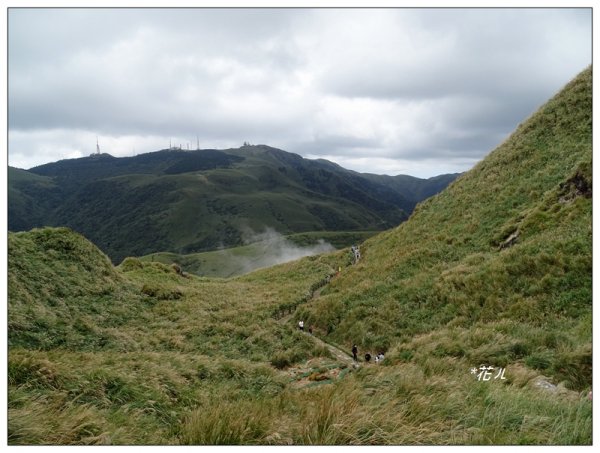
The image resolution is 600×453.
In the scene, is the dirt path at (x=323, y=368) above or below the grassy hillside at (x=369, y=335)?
below

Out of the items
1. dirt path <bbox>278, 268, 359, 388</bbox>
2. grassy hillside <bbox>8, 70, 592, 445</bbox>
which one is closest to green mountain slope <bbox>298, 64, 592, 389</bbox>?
grassy hillside <bbox>8, 70, 592, 445</bbox>

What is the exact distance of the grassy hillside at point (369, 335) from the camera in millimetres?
5426

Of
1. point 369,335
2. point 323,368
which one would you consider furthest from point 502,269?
point 323,368

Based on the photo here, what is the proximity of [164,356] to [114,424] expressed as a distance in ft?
28.0

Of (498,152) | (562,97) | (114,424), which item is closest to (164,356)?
(114,424)

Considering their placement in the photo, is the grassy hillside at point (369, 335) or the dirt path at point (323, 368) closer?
the grassy hillside at point (369, 335)

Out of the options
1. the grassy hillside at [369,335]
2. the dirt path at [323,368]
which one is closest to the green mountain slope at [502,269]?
the grassy hillside at [369,335]

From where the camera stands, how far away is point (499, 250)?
75.4 ft

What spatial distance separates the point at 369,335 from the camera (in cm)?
2014

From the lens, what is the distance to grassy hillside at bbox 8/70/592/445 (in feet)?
17.8

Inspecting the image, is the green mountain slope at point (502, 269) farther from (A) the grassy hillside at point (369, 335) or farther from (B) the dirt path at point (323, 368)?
(B) the dirt path at point (323, 368)

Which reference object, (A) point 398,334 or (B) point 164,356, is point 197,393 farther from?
(A) point 398,334

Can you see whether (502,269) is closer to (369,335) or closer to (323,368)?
(369,335)

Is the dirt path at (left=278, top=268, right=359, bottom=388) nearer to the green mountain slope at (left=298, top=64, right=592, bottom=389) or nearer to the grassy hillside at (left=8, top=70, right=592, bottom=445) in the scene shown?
the grassy hillside at (left=8, top=70, right=592, bottom=445)
